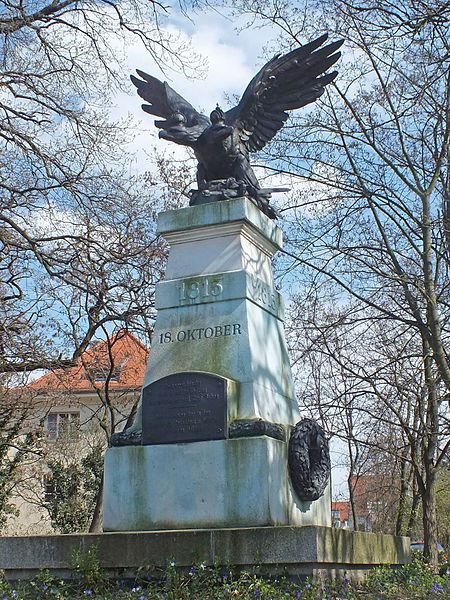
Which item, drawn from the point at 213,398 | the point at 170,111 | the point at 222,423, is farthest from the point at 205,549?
the point at 170,111

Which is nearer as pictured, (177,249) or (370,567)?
(370,567)

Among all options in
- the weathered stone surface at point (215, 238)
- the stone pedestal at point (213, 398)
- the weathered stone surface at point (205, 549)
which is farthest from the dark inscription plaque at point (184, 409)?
the weathered stone surface at point (215, 238)

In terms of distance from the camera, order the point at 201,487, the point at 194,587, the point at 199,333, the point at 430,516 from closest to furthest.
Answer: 1. the point at 194,587
2. the point at 201,487
3. the point at 199,333
4. the point at 430,516

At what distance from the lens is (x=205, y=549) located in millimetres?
6156

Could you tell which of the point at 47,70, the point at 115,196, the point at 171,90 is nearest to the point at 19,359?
the point at 115,196

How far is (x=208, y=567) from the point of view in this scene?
6.04 m

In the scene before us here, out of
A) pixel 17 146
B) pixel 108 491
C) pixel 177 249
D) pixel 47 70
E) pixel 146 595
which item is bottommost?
pixel 146 595

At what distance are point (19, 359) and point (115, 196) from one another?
387cm

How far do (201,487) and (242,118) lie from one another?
4.05m

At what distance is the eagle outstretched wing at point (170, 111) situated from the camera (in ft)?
28.1

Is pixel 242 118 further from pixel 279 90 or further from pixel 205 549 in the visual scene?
pixel 205 549

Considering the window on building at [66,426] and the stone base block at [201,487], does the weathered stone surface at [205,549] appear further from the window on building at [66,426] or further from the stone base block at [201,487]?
the window on building at [66,426]

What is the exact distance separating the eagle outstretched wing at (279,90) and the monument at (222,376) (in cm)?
2

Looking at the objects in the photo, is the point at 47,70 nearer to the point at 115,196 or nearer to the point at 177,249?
the point at 115,196
